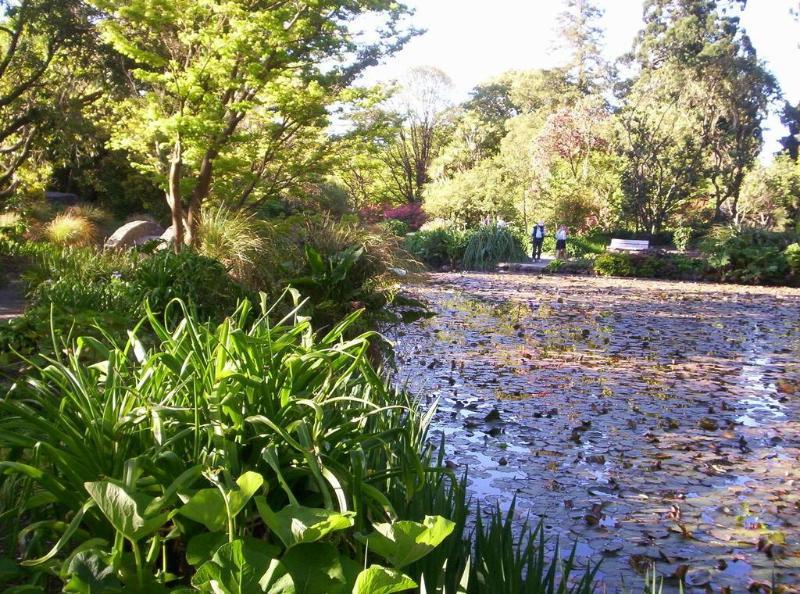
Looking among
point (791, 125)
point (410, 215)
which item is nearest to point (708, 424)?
point (410, 215)

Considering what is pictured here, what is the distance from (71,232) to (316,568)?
646 inches

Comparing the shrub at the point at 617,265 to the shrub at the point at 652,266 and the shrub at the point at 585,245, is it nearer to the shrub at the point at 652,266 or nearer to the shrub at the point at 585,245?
the shrub at the point at 652,266

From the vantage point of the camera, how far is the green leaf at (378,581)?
4.39 ft

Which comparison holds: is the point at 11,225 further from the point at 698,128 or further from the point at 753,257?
the point at 698,128

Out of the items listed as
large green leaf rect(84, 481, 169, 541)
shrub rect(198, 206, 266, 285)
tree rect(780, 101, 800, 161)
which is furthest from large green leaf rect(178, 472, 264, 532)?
tree rect(780, 101, 800, 161)

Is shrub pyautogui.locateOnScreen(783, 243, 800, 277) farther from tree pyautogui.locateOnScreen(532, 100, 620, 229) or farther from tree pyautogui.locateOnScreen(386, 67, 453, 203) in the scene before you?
tree pyautogui.locateOnScreen(386, 67, 453, 203)

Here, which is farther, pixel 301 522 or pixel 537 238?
pixel 537 238

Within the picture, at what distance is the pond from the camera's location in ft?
12.4

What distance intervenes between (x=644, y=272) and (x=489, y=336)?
12874 millimetres

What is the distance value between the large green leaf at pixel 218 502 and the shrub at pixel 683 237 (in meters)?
26.0

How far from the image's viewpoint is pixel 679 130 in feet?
86.0

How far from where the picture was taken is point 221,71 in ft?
35.7

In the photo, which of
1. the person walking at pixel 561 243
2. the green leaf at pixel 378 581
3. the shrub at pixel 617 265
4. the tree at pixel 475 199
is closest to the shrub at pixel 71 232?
the shrub at pixel 617 265

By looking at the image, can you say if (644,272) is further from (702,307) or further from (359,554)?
(359,554)
